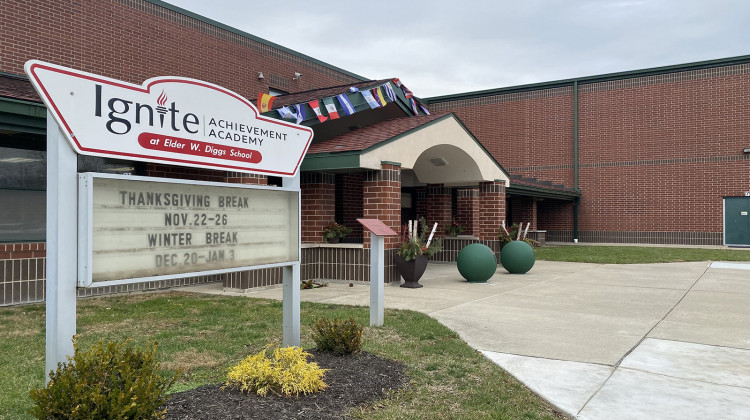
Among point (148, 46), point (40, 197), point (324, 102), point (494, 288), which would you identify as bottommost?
point (494, 288)

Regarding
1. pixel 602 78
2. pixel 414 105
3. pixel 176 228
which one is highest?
pixel 602 78

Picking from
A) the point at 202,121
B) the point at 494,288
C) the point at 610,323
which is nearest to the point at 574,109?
the point at 494,288

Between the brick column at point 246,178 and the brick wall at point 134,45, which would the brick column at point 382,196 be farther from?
the brick wall at point 134,45

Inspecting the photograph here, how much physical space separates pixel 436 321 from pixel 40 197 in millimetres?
7296

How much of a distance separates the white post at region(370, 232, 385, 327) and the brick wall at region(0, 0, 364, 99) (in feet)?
33.2

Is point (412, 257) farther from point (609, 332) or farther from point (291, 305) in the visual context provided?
point (291, 305)

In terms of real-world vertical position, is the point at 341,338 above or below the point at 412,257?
below

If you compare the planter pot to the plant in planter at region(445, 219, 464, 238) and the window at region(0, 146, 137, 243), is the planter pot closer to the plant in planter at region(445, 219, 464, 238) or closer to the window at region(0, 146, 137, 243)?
the plant in planter at region(445, 219, 464, 238)

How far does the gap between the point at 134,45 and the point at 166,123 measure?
12.8 meters

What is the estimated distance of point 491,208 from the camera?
53.3ft

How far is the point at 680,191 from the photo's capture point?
2631 cm

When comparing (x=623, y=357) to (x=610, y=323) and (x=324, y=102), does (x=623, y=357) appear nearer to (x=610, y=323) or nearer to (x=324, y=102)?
(x=610, y=323)

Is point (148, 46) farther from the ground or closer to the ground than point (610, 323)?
farther from the ground

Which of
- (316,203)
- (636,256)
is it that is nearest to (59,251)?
(316,203)
